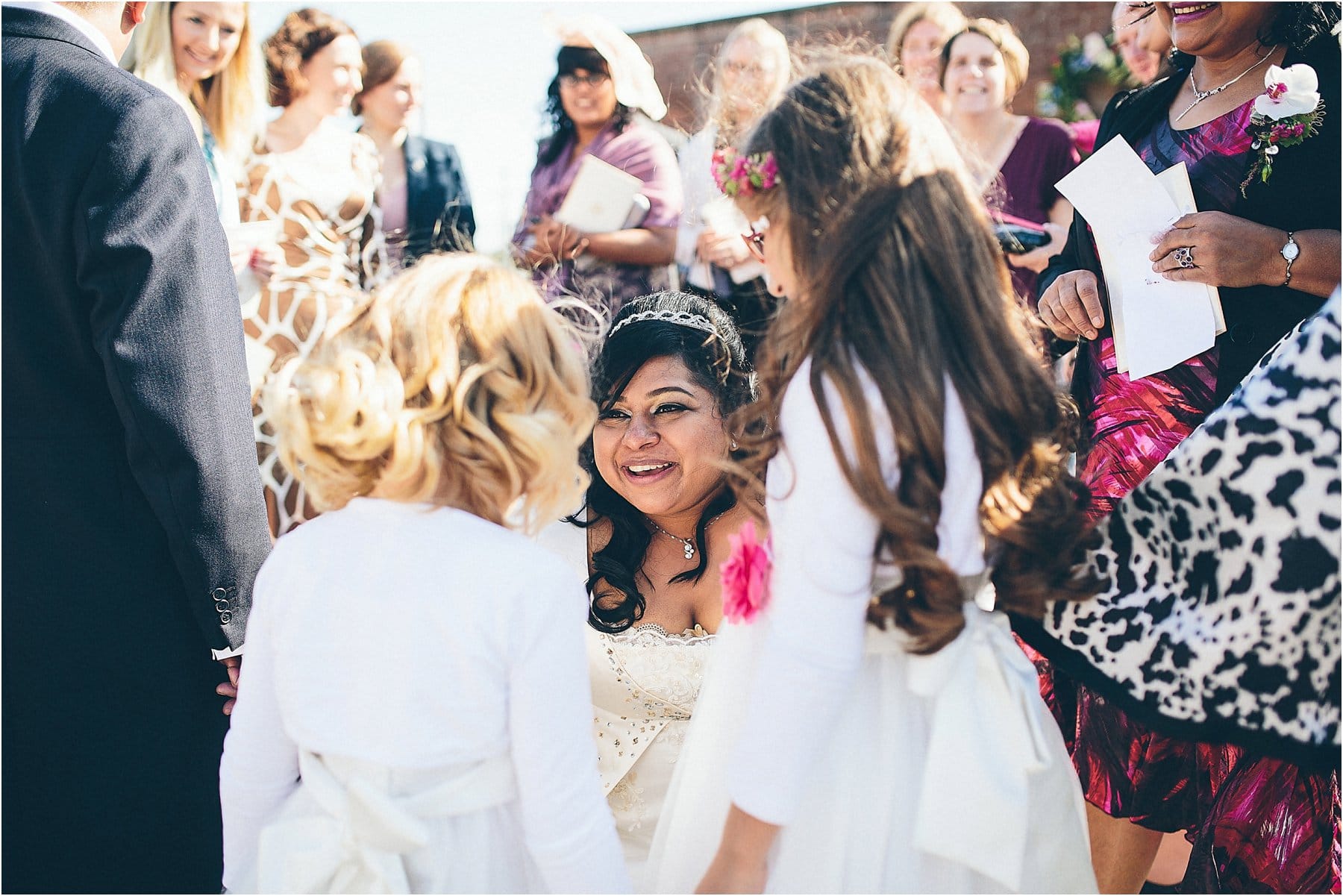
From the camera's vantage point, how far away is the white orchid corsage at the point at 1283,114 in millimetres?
2041

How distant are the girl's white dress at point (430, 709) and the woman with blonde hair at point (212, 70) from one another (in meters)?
2.11

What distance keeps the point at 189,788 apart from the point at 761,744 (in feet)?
3.87

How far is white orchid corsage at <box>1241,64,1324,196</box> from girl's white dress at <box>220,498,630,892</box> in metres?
1.64

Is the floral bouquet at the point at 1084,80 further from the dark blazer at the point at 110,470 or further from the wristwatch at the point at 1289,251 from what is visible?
the dark blazer at the point at 110,470

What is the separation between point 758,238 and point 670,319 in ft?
2.39

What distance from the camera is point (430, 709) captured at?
1476 mm

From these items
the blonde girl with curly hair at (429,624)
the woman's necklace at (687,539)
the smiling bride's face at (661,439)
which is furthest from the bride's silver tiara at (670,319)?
the blonde girl with curly hair at (429,624)

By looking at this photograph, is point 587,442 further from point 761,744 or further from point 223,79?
point 223,79

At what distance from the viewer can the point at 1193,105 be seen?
234cm

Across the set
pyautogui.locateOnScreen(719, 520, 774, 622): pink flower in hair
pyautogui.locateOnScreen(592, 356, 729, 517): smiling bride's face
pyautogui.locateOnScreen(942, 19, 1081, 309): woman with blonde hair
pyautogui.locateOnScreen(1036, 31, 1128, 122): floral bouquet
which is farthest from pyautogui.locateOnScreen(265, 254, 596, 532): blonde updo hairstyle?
pyautogui.locateOnScreen(1036, 31, 1128, 122): floral bouquet

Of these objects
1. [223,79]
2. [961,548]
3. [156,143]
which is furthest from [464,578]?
[223,79]

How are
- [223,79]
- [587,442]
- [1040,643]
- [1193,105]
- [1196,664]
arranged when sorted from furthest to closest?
[223,79]
[587,442]
[1193,105]
[1040,643]
[1196,664]

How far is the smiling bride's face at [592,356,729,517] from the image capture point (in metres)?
2.44

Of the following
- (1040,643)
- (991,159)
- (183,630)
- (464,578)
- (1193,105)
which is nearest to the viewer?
(464,578)
